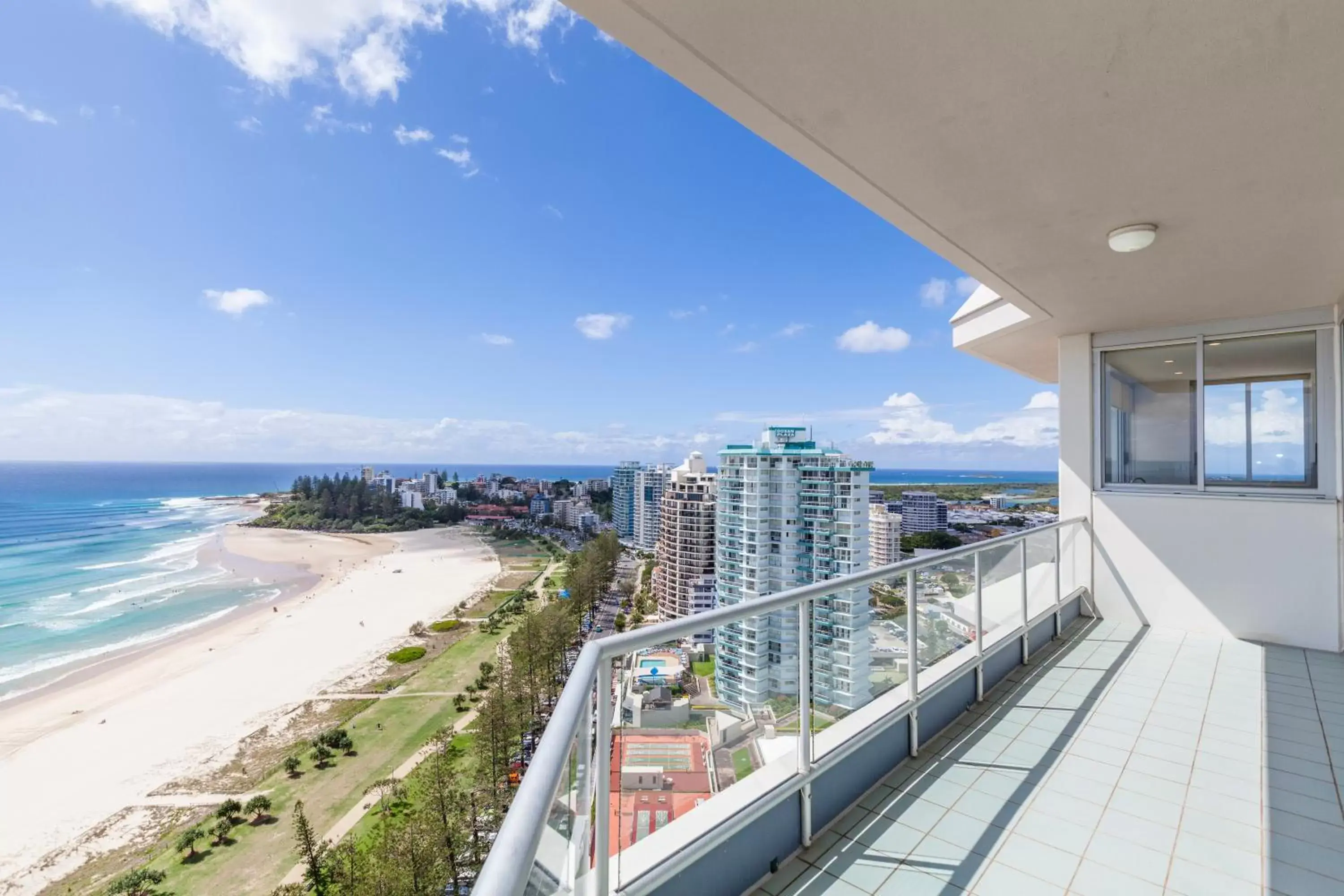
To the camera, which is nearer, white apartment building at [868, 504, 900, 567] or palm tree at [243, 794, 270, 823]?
white apartment building at [868, 504, 900, 567]

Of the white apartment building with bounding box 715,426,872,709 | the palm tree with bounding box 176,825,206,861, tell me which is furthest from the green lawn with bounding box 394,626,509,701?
the white apartment building with bounding box 715,426,872,709

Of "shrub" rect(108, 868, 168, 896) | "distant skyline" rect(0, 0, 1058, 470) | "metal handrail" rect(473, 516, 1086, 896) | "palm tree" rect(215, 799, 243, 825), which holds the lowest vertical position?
"shrub" rect(108, 868, 168, 896)

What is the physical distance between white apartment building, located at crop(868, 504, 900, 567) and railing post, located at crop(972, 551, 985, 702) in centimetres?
830

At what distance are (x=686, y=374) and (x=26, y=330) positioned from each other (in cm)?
6310

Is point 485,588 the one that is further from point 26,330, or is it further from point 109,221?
point 26,330

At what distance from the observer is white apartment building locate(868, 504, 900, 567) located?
1241 cm

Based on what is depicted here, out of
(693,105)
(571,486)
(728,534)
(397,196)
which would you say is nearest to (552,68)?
(693,105)

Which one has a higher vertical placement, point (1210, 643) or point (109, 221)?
point (109, 221)

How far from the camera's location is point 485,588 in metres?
30.9

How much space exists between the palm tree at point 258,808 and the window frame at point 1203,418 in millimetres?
18691

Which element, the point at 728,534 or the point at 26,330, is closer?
the point at 728,534

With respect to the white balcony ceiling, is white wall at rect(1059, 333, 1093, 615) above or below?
below

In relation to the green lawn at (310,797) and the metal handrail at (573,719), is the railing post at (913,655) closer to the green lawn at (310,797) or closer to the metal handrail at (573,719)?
the metal handrail at (573,719)

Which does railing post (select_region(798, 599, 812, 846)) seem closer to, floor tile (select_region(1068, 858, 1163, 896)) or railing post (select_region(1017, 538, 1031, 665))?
floor tile (select_region(1068, 858, 1163, 896))
